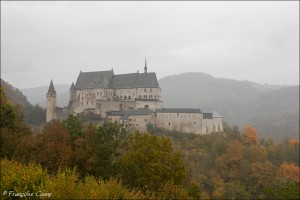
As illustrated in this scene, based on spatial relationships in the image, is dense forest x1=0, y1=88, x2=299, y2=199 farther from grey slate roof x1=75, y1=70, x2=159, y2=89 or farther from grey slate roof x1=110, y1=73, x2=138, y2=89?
grey slate roof x1=110, y1=73, x2=138, y2=89

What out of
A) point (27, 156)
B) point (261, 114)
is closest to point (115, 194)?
point (27, 156)

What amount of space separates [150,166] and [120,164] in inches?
108

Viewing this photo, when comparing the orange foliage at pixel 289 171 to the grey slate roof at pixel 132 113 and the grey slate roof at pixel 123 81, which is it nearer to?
Answer: the grey slate roof at pixel 132 113

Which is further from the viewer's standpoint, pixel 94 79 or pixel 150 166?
pixel 94 79

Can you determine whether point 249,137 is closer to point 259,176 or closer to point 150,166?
point 259,176

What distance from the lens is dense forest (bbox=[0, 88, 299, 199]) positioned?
16703 mm

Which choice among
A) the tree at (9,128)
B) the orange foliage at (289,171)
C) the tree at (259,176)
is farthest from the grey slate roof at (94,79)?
the tree at (9,128)

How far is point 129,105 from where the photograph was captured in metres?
80.2

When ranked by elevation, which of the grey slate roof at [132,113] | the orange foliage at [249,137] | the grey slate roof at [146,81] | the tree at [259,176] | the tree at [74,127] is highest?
the grey slate roof at [146,81]

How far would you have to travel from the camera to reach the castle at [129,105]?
2896 inches

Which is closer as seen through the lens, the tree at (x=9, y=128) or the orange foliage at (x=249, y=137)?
the tree at (x=9, y=128)

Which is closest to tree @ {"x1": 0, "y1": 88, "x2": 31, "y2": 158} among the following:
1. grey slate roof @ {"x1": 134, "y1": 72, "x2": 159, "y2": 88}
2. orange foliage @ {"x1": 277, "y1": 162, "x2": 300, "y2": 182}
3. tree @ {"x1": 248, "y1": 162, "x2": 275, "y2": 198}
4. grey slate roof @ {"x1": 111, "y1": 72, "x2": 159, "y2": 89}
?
tree @ {"x1": 248, "y1": 162, "x2": 275, "y2": 198}

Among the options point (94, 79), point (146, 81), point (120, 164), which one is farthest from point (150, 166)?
point (94, 79)

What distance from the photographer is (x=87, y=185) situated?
53.1 feet
